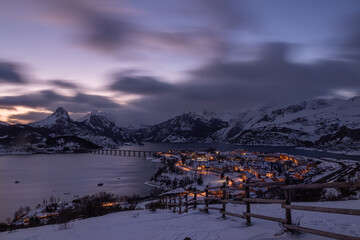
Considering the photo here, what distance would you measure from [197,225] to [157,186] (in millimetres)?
64212

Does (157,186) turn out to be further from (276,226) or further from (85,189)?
(276,226)

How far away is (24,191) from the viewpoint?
68.9 m

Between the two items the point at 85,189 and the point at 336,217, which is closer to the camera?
the point at 336,217

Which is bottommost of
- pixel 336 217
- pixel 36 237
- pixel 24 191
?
pixel 24 191

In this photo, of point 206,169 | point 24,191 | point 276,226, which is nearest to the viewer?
point 276,226

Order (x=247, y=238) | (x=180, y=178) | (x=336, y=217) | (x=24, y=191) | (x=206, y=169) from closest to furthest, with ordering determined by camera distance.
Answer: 1. (x=247, y=238)
2. (x=336, y=217)
3. (x=24, y=191)
4. (x=180, y=178)
5. (x=206, y=169)

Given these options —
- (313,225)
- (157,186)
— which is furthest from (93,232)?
(157,186)

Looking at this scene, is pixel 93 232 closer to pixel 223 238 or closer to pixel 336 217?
pixel 223 238

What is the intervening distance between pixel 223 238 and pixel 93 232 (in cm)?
554

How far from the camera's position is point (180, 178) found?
80875mm

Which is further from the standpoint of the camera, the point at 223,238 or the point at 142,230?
the point at 142,230

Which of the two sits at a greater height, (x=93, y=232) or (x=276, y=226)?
(x=276, y=226)

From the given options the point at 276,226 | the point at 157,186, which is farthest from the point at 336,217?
the point at 157,186

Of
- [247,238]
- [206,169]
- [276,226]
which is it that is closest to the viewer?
[247,238]
